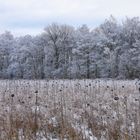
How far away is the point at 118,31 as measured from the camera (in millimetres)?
61312

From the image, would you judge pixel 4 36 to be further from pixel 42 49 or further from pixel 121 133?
pixel 121 133

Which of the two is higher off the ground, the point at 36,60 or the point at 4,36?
the point at 4,36

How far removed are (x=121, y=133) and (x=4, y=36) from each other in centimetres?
7919

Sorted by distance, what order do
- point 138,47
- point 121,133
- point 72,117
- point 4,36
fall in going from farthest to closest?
point 4,36 < point 138,47 < point 72,117 < point 121,133

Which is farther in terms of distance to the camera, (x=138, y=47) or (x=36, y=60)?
(x=36, y=60)

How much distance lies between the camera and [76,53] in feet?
211

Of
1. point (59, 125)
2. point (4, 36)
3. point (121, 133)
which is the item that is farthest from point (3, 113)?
point (4, 36)

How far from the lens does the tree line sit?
186 ft

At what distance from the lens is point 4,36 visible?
84.1 meters

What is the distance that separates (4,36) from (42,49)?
53.3 ft

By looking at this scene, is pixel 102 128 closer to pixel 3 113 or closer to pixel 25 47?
pixel 3 113

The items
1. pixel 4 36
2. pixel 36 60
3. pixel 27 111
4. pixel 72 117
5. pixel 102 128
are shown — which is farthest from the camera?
pixel 4 36

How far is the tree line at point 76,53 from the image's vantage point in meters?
56.6

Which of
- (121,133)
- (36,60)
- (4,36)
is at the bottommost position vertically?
(121,133)
